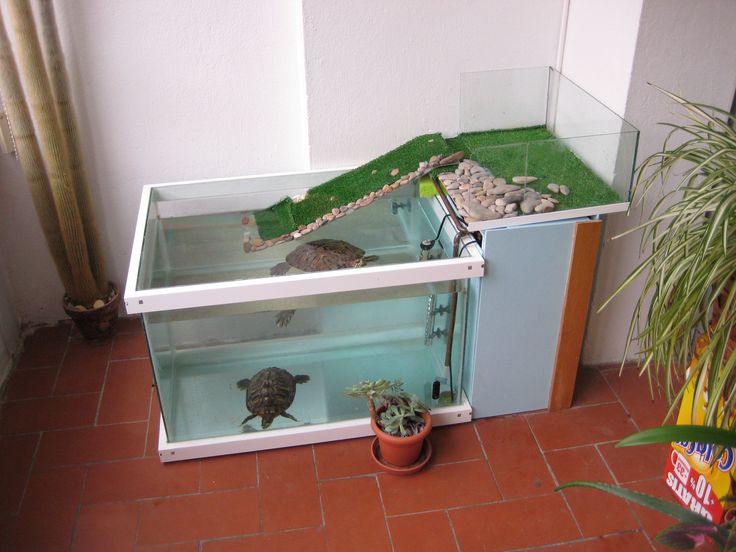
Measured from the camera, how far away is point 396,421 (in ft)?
7.50

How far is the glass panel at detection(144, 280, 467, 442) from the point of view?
2211 millimetres

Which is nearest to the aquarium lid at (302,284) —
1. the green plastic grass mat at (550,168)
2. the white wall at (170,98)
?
the green plastic grass mat at (550,168)

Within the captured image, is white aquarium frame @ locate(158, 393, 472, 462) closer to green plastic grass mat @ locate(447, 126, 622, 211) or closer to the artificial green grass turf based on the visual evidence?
the artificial green grass turf

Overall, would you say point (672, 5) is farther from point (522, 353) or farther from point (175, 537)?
point (175, 537)

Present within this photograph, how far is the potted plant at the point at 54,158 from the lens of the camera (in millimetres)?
2387

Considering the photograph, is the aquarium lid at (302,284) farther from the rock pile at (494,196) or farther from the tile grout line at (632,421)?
the tile grout line at (632,421)

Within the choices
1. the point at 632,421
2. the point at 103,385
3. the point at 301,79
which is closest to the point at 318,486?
the point at 103,385

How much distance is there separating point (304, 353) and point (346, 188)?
60 centimetres

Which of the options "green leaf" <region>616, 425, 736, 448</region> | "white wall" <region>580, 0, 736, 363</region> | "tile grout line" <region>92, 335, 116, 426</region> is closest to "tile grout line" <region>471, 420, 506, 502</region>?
"white wall" <region>580, 0, 736, 363</region>

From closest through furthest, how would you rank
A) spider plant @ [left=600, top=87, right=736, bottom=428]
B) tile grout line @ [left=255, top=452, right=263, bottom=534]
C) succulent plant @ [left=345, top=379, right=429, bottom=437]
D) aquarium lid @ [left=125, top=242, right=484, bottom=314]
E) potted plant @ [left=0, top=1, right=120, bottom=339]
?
spider plant @ [left=600, top=87, right=736, bottom=428], aquarium lid @ [left=125, top=242, right=484, bottom=314], tile grout line @ [left=255, top=452, right=263, bottom=534], succulent plant @ [left=345, top=379, right=429, bottom=437], potted plant @ [left=0, top=1, right=120, bottom=339]

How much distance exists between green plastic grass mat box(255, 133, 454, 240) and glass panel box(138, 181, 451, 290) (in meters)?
0.05

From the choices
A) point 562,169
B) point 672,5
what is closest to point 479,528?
point 562,169

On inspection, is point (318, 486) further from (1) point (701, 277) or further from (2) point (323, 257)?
(1) point (701, 277)

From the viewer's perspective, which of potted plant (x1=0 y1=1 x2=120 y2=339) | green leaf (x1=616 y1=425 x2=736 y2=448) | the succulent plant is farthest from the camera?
potted plant (x1=0 y1=1 x2=120 y2=339)
